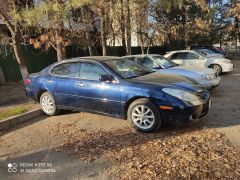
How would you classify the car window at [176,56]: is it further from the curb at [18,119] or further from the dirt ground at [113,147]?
the curb at [18,119]

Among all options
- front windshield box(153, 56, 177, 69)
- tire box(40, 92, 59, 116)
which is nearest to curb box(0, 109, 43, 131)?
tire box(40, 92, 59, 116)

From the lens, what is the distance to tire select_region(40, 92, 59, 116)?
698 centimetres

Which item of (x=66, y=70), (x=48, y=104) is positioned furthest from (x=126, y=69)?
(x=48, y=104)

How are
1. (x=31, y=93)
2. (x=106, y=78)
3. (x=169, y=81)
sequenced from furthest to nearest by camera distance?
1. (x=31, y=93)
2. (x=106, y=78)
3. (x=169, y=81)

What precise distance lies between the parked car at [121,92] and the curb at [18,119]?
27cm

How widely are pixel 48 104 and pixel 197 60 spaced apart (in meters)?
8.78

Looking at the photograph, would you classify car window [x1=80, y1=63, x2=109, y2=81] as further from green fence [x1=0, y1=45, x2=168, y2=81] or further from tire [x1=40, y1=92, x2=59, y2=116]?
green fence [x1=0, y1=45, x2=168, y2=81]

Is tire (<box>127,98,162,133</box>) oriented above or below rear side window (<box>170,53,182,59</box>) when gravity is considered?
below

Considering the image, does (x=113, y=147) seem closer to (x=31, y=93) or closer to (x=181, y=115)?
(x=181, y=115)

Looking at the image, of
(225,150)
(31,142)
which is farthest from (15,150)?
(225,150)

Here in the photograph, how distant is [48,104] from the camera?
7078 millimetres

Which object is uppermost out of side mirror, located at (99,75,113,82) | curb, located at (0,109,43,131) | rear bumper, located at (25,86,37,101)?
side mirror, located at (99,75,113,82)

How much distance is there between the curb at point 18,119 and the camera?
6329 millimetres

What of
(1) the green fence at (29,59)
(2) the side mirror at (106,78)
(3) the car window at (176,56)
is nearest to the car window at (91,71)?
(2) the side mirror at (106,78)
